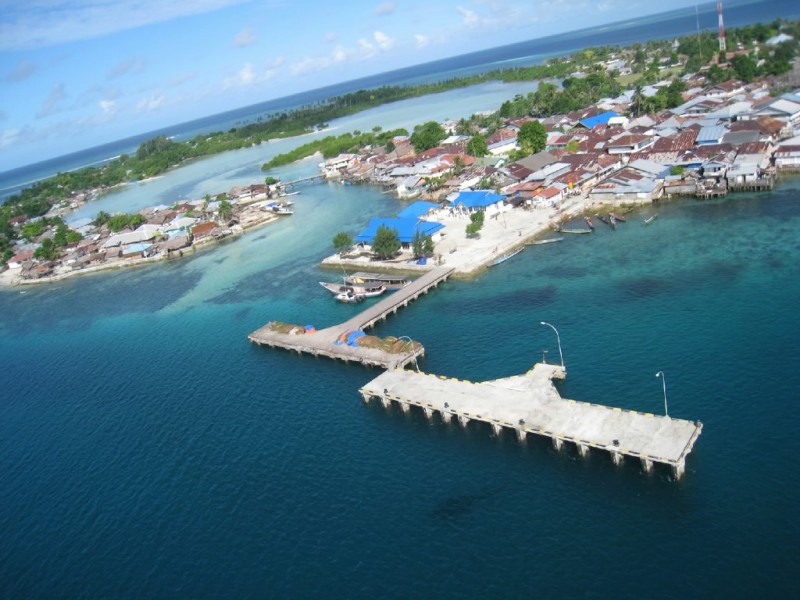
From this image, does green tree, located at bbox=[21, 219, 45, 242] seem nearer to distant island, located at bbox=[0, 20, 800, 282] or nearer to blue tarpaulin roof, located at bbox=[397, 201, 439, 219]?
distant island, located at bbox=[0, 20, 800, 282]

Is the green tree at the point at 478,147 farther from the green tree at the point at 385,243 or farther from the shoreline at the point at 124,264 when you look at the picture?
the green tree at the point at 385,243

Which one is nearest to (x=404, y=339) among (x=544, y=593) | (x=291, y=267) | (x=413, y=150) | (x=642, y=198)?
(x=544, y=593)

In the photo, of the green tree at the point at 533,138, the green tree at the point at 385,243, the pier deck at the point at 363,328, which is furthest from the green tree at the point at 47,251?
the green tree at the point at 533,138

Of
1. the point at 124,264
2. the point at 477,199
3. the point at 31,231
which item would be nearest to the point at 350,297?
the point at 477,199

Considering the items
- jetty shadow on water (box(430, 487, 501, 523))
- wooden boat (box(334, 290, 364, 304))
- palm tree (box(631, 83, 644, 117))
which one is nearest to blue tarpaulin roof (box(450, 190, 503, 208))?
wooden boat (box(334, 290, 364, 304))

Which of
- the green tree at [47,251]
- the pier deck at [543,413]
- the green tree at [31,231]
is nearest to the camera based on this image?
the pier deck at [543,413]

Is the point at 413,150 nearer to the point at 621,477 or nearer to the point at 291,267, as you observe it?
the point at 291,267
